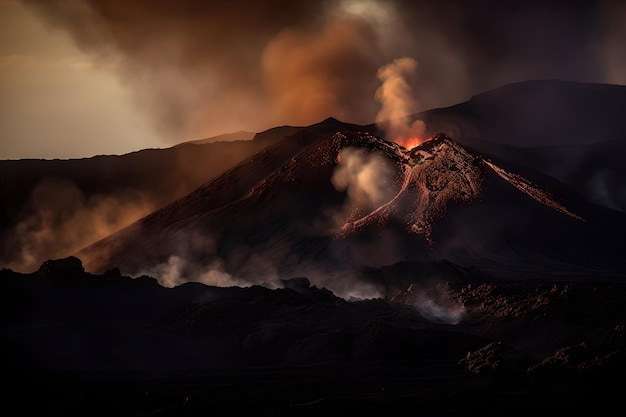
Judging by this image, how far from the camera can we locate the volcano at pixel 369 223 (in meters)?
87.8

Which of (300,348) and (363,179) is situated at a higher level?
(363,179)

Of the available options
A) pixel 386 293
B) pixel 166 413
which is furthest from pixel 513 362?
pixel 386 293

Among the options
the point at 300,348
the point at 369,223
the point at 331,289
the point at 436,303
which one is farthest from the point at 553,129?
the point at 300,348

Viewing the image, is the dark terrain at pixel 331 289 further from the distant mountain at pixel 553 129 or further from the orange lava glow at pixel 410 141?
the orange lava glow at pixel 410 141

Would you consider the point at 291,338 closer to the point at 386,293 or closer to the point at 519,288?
the point at 519,288

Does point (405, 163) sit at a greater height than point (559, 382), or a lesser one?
greater

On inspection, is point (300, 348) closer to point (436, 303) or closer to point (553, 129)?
point (436, 303)

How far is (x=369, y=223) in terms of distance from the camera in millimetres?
93562

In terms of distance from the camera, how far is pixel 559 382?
38.0 meters

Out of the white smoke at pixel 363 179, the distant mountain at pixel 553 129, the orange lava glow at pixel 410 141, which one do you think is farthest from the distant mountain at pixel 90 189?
the white smoke at pixel 363 179

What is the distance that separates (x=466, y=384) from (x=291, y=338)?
12485 mm

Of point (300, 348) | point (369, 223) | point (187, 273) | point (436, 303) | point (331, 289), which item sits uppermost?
point (369, 223)

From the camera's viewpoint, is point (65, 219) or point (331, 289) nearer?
point (331, 289)

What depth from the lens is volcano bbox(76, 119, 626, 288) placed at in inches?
3457
